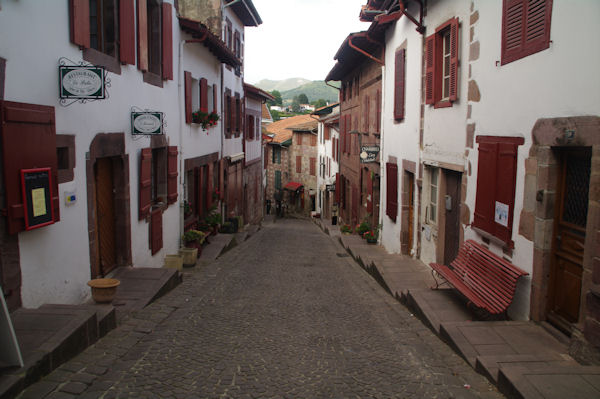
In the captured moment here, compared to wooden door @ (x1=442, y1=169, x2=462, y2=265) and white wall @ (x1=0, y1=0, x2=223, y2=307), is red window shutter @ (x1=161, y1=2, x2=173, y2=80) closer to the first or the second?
white wall @ (x1=0, y1=0, x2=223, y2=307)

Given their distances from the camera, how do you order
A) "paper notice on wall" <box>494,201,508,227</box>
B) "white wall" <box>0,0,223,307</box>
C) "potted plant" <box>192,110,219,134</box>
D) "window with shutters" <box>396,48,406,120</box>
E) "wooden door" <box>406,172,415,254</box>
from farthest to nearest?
"potted plant" <box>192,110,219,134</box> < "window with shutters" <box>396,48,406,120</box> < "wooden door" <box>406,172,415,254</box> < "paper notice on wall" <box>494,201,508,227</box> < "white wall" <box>0,0,223,307</box>

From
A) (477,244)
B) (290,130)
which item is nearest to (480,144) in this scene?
(477,244)

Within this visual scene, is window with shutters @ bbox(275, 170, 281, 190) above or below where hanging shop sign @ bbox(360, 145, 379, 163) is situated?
below

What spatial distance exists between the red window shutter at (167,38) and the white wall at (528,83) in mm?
5961

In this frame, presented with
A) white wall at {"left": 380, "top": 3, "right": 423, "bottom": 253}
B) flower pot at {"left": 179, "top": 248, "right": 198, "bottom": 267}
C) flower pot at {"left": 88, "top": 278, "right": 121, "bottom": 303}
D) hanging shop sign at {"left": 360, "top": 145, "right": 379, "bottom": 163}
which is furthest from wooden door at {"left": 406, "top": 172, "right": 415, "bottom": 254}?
flower pot at {"left": 88, "top": 278, "right": 121, "bottom": 303}

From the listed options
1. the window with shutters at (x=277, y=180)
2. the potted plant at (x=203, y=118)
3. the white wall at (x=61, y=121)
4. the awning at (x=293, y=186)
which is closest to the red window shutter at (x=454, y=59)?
the white wall at (x=61, y=121)

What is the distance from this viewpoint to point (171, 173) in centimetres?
1102

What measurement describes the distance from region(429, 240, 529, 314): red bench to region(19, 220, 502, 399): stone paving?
2.52 ft

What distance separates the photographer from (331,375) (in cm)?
493

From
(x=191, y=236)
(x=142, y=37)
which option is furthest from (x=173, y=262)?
(x=142, y=37)

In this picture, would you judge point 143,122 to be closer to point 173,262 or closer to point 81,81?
point 81,81

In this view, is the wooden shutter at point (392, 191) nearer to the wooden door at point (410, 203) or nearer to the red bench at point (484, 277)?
the wooden door at point (410, 203)

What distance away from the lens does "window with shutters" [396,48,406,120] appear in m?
11.7

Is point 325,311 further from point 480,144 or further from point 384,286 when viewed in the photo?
point 480,144
